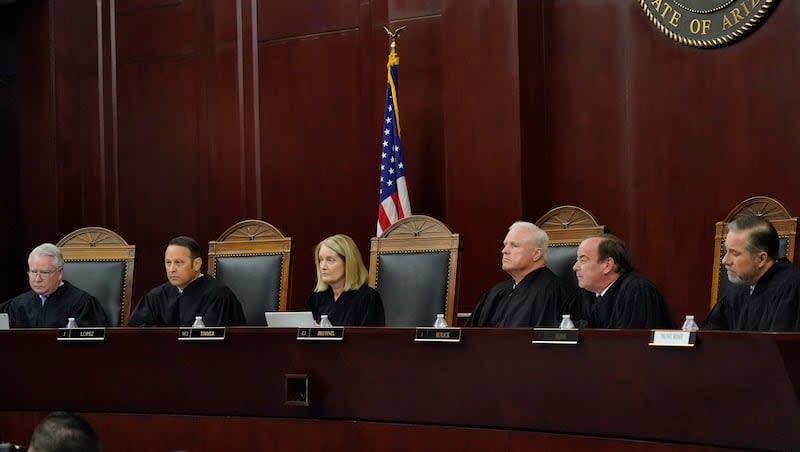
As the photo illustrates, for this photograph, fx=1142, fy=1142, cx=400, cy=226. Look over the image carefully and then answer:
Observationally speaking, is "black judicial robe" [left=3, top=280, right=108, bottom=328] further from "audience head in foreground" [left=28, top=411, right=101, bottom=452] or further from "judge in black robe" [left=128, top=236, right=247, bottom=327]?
"audience head in foreground" [left=28, top=411, right=101, bottom=452]

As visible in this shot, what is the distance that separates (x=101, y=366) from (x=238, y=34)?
3505 millimetres

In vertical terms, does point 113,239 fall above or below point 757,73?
below

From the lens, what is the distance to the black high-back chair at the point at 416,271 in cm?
548

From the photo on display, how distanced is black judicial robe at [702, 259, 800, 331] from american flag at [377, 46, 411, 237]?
2.59 meters

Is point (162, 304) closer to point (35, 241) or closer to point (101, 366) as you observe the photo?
point (101, 366)

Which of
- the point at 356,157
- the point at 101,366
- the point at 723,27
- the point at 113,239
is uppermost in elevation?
the point at 723,27

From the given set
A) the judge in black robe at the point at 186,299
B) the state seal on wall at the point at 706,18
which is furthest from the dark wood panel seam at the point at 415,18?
the judge in black robe at the point at 186,299

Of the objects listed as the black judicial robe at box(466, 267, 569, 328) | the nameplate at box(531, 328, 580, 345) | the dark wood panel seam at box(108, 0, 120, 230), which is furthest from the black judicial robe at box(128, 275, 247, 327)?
the dark wood panel seam at box(108, 0, 120, 230)

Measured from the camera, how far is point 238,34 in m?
7.90

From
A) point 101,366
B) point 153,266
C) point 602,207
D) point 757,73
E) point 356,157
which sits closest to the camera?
point 101,366

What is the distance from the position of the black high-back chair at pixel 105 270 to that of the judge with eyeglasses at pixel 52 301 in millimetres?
209

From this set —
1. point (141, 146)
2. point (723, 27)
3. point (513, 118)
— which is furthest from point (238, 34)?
point (723, 27)

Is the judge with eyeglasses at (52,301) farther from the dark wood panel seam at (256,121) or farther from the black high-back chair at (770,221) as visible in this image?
the black high-back chair at (770,221)

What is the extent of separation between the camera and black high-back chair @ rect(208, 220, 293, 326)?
19.7 ft
